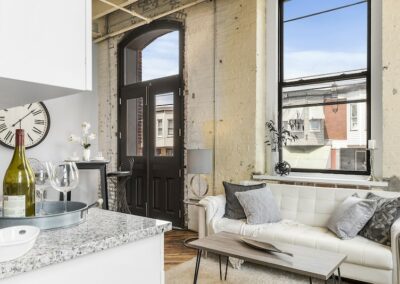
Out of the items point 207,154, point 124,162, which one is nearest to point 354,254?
point 207,154

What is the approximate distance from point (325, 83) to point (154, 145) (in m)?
2.67

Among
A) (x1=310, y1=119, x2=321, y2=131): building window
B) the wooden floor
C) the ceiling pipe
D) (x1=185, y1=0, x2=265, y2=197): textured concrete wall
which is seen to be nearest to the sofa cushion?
the wooden floor

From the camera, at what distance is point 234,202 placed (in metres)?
3.54

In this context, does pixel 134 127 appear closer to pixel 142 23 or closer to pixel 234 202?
pixel 142 23

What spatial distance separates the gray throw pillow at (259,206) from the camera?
3.28 metres

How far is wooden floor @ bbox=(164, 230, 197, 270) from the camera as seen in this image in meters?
3.36

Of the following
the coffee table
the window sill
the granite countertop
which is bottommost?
the coffee table

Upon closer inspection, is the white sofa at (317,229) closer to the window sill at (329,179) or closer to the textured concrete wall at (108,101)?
the window sill at (329,179)

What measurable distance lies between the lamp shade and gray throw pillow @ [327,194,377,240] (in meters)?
1.57

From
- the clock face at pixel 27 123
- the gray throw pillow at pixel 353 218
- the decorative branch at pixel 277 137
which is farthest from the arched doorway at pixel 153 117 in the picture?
the gray throw pillow at pixel 353 218

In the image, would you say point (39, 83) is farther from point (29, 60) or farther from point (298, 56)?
point (298, 56)

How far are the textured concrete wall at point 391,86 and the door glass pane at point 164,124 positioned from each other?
2.84 m

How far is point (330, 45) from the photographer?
12.8 ft

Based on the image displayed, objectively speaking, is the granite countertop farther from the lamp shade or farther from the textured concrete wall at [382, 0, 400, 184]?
the textured concrete wall at [382, 0, 400, 184]
